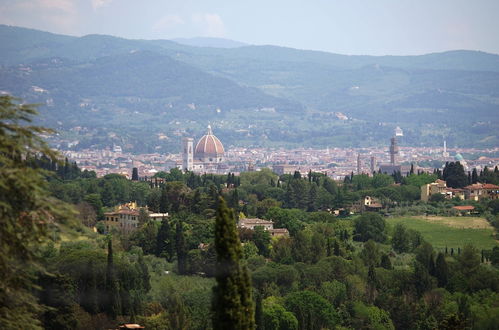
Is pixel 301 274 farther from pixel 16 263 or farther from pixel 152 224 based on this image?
pixel 16 263

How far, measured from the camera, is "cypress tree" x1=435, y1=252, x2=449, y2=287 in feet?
161

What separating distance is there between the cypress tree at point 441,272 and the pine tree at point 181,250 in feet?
33.7

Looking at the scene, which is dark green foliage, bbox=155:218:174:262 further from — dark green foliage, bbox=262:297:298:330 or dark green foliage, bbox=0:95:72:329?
dark green foliage, bbox=0:95:72:329

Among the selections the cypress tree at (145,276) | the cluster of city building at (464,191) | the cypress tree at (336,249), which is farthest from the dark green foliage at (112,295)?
the cluster of city building at (464,191)

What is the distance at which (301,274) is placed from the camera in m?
49.1

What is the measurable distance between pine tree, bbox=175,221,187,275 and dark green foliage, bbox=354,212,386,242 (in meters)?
12.7

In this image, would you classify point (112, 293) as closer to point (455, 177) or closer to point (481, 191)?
point (481, 191)

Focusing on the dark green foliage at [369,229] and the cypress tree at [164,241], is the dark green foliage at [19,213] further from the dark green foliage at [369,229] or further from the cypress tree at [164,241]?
the dark green foliage at [369,229]

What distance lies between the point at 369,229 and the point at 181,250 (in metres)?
15.3

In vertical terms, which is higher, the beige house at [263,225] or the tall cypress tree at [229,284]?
the tall cypress tree at [229,284]

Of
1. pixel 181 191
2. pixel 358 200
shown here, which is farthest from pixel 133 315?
pixel 358 200

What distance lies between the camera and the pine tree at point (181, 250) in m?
51.2

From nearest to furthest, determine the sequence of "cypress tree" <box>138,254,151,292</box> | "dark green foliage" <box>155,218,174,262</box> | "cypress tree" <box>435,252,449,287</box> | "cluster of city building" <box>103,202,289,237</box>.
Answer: "cypress tree" <box>138,254,151,292</box>
"cypress tree" <box>435,252,449,287</box>
"dark green foliage" <box>155,218,174,262</box>
"cluster of city building" <box>103,202,289,237</box>

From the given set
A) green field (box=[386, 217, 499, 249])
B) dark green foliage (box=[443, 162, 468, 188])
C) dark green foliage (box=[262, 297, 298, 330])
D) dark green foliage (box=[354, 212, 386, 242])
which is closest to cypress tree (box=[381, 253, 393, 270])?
green field (box=[386, 217, 499, 249])
